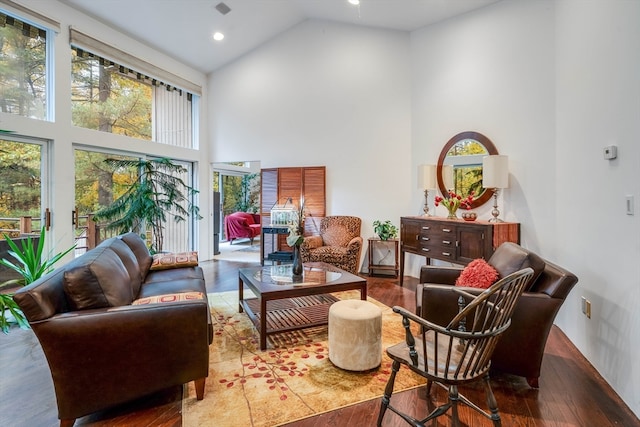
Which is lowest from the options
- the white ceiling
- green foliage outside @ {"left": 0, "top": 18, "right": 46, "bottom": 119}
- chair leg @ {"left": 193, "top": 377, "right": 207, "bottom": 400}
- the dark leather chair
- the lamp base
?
chair leg @ {"left": 193, "top": 377, "right": 207, "bottom": 400}

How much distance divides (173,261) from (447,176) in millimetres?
3646

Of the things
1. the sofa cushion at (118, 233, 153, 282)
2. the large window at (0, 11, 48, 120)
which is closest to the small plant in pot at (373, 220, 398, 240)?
the sofa cushion at (118, 233, 153, 282)

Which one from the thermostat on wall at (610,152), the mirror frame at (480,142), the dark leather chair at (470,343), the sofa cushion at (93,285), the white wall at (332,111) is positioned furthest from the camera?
the white wall at (332,111)

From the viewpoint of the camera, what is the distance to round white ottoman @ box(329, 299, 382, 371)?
2203mm

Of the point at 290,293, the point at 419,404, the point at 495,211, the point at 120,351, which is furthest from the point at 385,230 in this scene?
the point at 120,351

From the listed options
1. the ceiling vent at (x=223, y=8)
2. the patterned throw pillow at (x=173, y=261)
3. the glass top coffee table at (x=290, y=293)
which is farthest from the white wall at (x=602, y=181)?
the ceiling vent at (x=223, y=8)

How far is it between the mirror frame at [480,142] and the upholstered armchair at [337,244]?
144cm

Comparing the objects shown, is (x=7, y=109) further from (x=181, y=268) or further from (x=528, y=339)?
(x=528, y=339)

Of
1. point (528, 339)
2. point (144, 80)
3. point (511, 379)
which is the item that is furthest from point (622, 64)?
point (144, 80)

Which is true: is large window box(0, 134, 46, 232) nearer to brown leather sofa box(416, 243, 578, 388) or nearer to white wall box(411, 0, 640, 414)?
brown leather sofa box(416, 243, 578, 388)

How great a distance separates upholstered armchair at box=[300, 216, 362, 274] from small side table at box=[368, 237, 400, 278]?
0.30 metres

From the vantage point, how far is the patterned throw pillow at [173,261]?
339cm

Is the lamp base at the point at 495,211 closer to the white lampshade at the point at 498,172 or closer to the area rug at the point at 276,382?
the white lampshade at the point at 498,172

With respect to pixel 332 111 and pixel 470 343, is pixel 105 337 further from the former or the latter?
pixel 332 111
